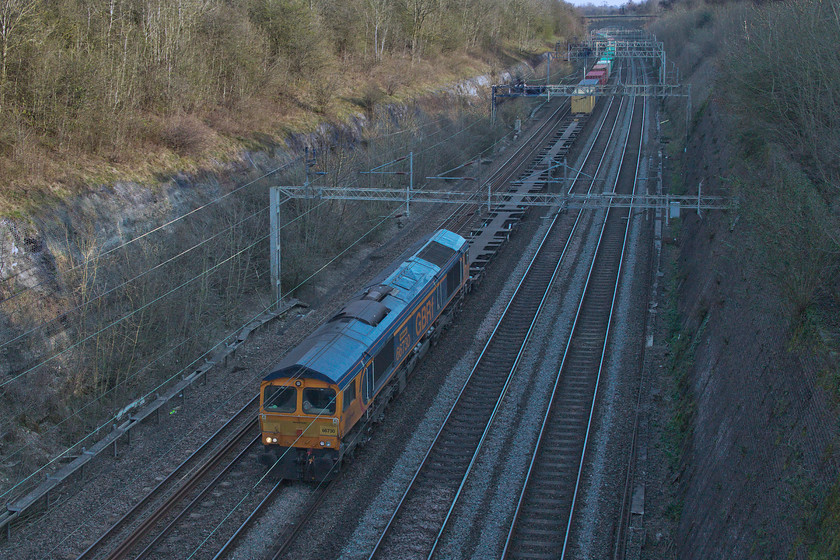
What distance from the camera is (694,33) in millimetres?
75062

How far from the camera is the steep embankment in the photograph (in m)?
10.2

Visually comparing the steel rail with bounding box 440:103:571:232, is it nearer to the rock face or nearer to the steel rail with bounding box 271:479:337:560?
the rock face

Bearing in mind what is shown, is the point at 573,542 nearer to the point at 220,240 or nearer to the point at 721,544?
the point at 721,544

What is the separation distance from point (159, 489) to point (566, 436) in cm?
881

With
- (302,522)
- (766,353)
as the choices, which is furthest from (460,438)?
(766,353)

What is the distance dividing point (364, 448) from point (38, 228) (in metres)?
11.5

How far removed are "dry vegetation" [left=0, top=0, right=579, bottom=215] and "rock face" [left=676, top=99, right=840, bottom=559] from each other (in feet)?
61.2

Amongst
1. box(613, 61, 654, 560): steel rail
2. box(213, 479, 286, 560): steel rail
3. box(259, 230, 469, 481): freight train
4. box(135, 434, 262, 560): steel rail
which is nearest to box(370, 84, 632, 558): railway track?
box(259, 230, 469, 481): freight train

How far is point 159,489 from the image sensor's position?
46.0ft

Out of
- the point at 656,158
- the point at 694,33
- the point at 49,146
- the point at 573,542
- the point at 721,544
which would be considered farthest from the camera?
the point at 694,33

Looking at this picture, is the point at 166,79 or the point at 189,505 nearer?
the point at 189,505

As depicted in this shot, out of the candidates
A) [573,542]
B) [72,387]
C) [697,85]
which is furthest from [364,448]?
[697,85]

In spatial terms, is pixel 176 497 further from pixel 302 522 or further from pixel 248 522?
pixel 302 522

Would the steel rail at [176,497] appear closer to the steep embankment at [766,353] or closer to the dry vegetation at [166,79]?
the steep embankment at [766,353]
